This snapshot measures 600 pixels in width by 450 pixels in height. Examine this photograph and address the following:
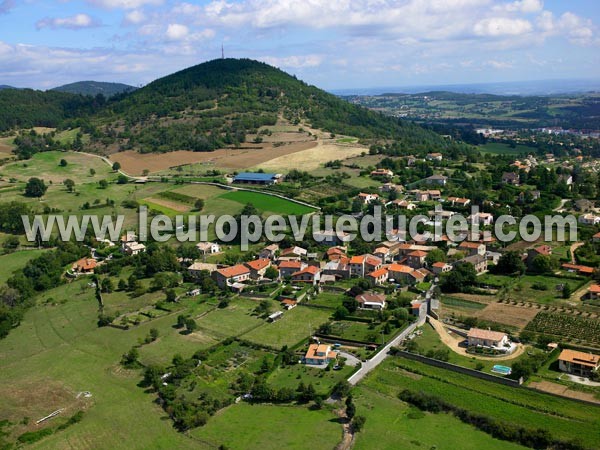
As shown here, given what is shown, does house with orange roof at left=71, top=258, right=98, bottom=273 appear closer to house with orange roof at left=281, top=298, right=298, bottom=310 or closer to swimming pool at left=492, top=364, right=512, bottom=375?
house with orange roof at left=281, top=298, right=298, bottom=310

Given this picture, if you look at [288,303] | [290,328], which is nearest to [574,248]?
[288,303]

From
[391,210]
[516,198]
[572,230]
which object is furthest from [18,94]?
[572,230]

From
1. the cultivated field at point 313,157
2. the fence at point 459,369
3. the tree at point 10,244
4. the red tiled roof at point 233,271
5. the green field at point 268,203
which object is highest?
the cultivated field at point 313,157

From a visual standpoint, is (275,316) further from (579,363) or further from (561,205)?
(561,205)

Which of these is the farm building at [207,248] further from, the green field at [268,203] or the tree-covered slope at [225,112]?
the tree-covered slope at [225,112]

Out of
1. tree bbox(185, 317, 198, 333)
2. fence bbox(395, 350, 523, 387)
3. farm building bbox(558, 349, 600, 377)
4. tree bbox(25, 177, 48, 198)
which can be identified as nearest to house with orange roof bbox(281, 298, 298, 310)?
tree bbox(185, 317, 198, 333)

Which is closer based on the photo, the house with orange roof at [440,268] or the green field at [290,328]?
the green field at [290,328]

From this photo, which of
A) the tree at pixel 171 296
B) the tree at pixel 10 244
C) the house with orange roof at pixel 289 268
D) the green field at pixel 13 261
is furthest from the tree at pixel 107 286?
the tree at pixel 10 244
